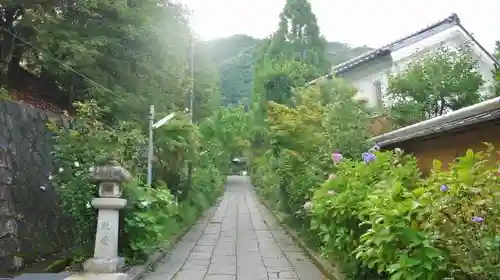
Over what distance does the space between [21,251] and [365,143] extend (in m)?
6.79

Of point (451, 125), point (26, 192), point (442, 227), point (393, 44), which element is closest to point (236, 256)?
point (26, 192)

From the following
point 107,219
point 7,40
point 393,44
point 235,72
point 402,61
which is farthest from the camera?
point 235,72

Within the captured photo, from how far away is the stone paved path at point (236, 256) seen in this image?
7836mm

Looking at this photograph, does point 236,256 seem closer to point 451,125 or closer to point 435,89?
point 451,125

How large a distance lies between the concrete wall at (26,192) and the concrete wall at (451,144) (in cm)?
684

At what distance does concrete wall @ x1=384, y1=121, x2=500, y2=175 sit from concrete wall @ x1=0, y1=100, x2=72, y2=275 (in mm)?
6837

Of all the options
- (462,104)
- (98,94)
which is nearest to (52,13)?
(98,94)

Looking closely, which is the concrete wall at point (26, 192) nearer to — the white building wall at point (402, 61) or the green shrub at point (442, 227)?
the green shrub at point (442, 227)

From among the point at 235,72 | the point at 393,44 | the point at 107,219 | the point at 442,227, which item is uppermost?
the point at 235,72

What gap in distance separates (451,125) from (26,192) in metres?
7.75

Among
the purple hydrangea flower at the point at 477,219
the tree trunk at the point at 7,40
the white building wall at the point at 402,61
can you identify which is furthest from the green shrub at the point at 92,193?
the white building wall at the point at 402,61

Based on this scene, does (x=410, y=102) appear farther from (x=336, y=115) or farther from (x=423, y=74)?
(x=336, y=115)

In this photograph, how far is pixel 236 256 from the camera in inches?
380

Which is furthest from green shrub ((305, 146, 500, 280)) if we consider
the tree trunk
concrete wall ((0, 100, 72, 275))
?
the tree trunk
